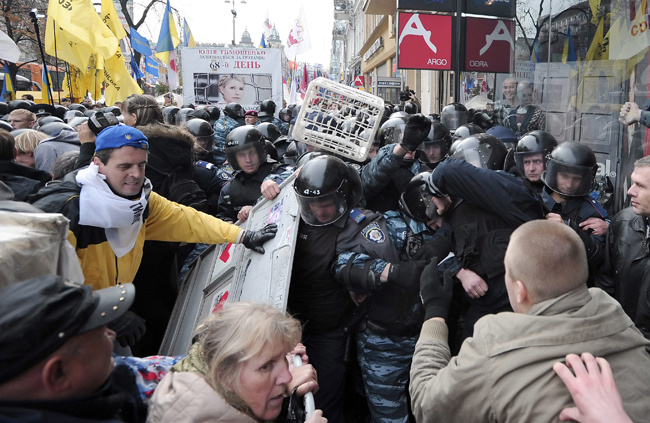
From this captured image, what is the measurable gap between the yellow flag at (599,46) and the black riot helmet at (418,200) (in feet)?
13.8

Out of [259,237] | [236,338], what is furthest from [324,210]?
[236,338]

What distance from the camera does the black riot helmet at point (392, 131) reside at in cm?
496

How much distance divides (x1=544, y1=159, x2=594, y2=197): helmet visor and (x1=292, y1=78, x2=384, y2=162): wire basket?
127cm

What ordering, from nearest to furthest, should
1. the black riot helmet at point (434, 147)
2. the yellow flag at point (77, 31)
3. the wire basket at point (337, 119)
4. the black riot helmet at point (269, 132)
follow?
1. the wire basket at point (337, 119)
2. the black riot helmet at point (434, 147)
3. the black riot helmet at point (269, 132)
4. the yellow flag at point (77, 31)

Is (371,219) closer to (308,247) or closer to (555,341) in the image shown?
(308,247)

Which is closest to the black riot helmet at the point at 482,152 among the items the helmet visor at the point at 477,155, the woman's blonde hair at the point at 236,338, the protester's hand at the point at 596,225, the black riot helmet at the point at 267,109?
the helmet visor at the point at 477,155

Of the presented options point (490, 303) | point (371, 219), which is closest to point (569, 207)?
point (490, 303)

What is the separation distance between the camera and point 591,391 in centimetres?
138

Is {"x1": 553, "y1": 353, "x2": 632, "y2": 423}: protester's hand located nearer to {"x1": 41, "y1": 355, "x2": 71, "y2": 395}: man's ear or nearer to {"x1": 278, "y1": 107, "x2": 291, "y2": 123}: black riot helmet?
{"x1": 41, "y1": 355, "x2": 71, "y2": 395}: man's ear

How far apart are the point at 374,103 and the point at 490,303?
1.65 m

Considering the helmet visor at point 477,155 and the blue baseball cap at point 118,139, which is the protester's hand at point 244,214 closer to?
the blue baseball cap at point 118,139

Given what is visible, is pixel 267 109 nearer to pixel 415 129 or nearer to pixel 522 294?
pixel 415 129

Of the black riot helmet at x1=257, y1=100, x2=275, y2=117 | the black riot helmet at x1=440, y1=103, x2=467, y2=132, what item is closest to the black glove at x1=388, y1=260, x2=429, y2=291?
the black riot helmet at x1=440, y1=103, x2=467, y2=132

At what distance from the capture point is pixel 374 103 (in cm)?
355
